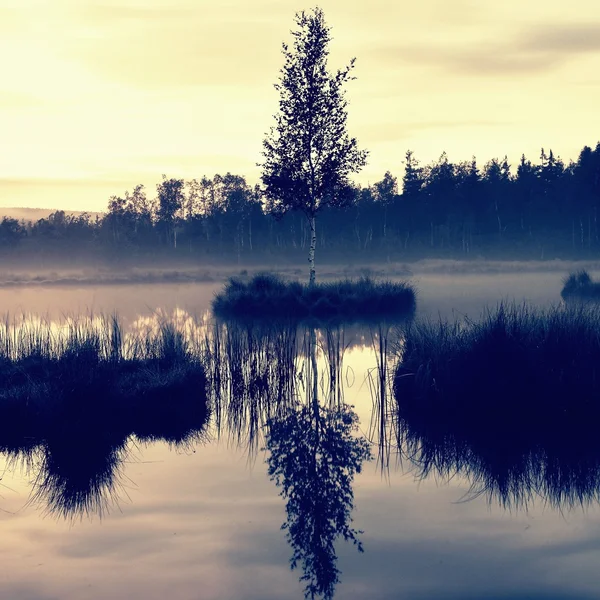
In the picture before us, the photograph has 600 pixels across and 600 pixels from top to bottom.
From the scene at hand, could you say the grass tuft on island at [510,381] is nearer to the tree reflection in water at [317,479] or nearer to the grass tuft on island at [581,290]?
the tree reflection in water at [317,479]

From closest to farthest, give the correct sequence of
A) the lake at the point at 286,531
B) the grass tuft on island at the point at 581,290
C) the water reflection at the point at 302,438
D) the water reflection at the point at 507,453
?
the lake at the point at 286,531
the water reflection at the point at 302,438
the water reflection at the point at 507,453
the grass tuft on island at the point at 581,290

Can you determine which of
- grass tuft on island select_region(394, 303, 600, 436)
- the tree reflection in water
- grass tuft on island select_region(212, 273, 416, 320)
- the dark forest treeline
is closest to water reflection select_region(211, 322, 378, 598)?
the tree reflection in water

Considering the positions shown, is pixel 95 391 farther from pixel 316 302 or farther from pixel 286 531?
pixel 316 302

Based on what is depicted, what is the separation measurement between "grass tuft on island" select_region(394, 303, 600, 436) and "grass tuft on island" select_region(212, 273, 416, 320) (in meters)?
14.3

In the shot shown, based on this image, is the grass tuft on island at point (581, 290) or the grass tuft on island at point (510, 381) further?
the grass tuft on island at point (581, 290)

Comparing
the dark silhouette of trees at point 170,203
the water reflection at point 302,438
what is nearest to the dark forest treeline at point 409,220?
the dark silhouette of trees at point 170,203

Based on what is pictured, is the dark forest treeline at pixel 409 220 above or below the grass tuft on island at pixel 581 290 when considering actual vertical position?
above

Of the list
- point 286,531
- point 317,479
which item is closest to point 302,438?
point 317,479

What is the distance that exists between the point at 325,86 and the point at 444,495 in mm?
26892

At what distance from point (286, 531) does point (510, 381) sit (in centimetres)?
448

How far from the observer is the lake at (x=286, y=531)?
199 inches

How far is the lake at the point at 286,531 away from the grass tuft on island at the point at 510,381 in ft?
3.76

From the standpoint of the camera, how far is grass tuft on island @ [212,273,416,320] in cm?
2528

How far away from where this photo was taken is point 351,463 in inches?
308
